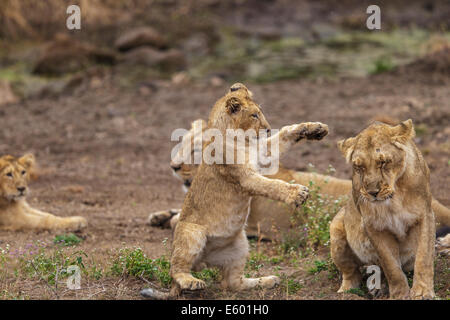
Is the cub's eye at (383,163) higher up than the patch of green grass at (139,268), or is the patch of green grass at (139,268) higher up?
the cub's eye at (383,163)

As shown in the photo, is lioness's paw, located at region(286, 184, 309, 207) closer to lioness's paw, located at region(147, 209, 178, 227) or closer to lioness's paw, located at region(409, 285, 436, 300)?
lioness's paw, located at region(409, 285, 436, 300)

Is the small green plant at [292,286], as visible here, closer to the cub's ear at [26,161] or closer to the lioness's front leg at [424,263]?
the lioness's front leg at [424,263]

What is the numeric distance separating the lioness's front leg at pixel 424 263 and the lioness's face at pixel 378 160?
0.37m

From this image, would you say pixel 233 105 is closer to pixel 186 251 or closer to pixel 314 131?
pixel 314 131

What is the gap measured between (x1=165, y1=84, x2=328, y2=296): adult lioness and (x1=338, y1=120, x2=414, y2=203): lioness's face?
21.9 inches

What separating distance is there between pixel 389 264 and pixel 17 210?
4983mm

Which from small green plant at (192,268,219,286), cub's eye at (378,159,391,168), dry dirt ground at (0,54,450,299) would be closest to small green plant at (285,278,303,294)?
dry dirt ground at (0,54,450,299)

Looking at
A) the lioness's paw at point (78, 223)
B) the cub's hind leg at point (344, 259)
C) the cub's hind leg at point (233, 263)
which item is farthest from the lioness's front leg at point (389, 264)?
the lioness's paw at point (78, 223)

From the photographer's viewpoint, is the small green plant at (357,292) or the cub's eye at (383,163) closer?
the cub's eye at (383,163)

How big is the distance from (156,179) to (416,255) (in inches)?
248

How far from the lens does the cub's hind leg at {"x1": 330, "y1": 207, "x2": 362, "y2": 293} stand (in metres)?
5.68

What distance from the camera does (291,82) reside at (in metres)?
16.3

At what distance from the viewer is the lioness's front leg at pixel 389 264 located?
514 centimetres

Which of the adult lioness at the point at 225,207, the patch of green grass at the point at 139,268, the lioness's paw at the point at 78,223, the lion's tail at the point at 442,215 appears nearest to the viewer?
the adult lioness at the point at 225,207
